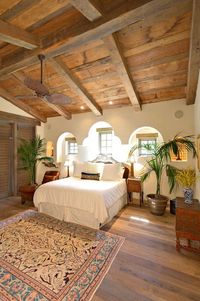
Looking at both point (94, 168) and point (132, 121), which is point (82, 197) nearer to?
point (94, 168)

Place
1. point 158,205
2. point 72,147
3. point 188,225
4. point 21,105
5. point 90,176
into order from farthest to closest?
point 72,147 < point 21,105 < point 90,176 < point 158,205 < point 188,225

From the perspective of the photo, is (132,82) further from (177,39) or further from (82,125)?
(82,125)

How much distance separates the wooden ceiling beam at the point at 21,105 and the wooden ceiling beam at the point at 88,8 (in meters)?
3.51

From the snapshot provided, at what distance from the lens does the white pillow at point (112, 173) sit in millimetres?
4012

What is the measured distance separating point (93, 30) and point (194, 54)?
1598 millimetres

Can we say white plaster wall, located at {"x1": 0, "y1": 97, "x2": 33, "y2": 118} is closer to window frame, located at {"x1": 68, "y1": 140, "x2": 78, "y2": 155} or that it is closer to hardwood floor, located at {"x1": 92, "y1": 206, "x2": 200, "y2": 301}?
window frame, located at {"x1": 68, "y1": 140, "x2": 78, "y2": 155}

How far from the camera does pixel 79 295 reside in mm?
1591

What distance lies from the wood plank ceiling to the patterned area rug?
96.5 inches

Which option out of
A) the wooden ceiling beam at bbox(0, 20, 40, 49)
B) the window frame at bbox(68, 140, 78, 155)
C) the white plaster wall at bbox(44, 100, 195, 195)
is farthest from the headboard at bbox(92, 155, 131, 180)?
the wooden ceiling beam at bbox(0, 20, 40, 49)

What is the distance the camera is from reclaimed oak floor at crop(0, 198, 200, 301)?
1615mm

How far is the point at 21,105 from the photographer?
5.11 metres

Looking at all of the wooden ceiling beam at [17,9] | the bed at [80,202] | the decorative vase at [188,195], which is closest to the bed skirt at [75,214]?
the bed at [80,202]

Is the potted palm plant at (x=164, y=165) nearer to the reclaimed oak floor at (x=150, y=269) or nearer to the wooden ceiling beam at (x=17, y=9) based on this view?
the reclaimed oak floor at (x=150, y=269)

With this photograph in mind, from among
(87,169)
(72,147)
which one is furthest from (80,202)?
(72,147)
